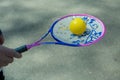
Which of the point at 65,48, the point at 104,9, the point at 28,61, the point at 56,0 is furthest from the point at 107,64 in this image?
the point at 56,0

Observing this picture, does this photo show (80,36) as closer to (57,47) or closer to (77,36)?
(77,36)

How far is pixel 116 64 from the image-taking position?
197 centimetres

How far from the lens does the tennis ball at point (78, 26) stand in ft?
5.33

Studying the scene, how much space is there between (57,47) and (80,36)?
569 mm

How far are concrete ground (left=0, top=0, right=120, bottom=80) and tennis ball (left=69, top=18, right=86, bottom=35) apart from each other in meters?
0.40

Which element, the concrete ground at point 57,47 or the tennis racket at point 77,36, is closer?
the tennis racket at point 77,36

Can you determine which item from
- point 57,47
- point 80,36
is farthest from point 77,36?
point 57,47

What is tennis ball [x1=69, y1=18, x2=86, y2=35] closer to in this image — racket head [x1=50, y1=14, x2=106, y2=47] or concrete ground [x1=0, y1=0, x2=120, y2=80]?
racket head [x1=50, y1=14, x2=106, y2=47]

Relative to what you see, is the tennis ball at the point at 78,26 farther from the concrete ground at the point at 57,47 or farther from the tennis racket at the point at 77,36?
the concrete ground at the point at 57,47

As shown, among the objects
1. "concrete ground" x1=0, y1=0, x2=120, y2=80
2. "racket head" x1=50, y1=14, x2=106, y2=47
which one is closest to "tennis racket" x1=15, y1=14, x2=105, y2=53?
"racket head" x1=50, y1=14, x2=106, y2=47

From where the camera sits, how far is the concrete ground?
76.5 inches

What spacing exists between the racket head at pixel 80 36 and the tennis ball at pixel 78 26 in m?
0.02

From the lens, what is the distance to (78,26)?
5.37 ft

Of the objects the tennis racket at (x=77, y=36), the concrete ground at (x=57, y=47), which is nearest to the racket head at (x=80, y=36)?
the tennis racket at (x=77, y=36)
